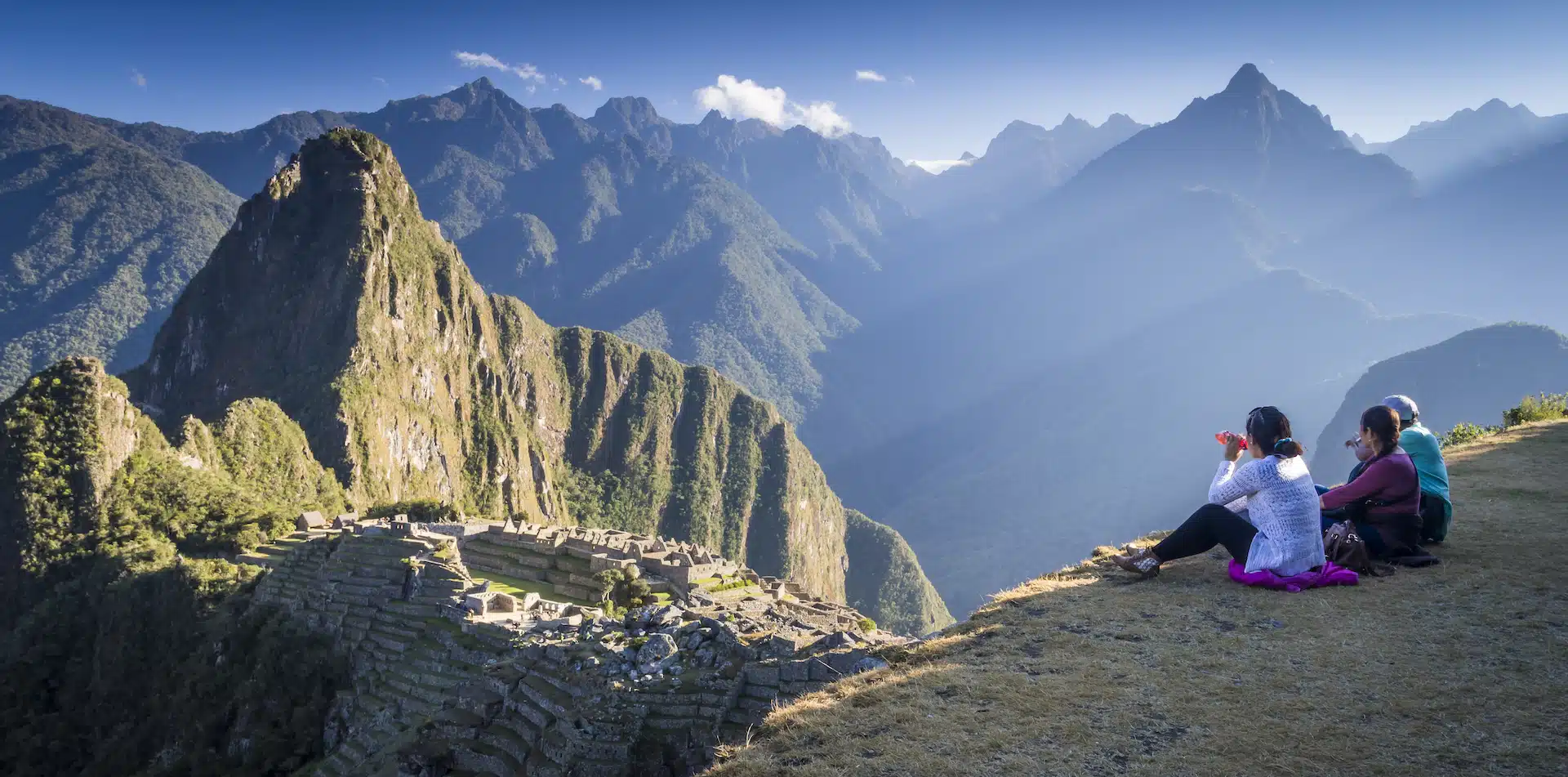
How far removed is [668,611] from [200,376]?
4191 inches

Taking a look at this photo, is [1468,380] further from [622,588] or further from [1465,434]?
[622,588]

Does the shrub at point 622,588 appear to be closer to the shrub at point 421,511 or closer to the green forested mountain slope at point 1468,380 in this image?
the shrub at point 421,511

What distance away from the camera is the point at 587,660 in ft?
43.4

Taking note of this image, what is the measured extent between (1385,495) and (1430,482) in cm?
121

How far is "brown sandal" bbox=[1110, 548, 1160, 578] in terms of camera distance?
1132 cm

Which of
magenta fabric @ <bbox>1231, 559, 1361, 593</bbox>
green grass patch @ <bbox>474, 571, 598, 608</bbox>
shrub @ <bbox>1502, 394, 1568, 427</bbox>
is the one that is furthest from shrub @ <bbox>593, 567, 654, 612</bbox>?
shrub @ <bbox>1502, 394, 1568, 427</bbox>

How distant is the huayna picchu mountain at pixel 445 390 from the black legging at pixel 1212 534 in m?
80.9

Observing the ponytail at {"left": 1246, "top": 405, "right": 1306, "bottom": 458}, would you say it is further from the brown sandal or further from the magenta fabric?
the brown sandal

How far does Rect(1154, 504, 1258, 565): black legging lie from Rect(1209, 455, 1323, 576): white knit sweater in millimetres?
147

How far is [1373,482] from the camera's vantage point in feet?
34.9

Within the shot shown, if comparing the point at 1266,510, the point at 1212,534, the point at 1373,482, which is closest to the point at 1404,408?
the point at 1373,482

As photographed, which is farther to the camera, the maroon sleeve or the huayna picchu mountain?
the huayna picchu mountain

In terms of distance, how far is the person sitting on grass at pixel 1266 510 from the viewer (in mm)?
9953

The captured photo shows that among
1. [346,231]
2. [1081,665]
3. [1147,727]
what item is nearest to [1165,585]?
[1081,665]
